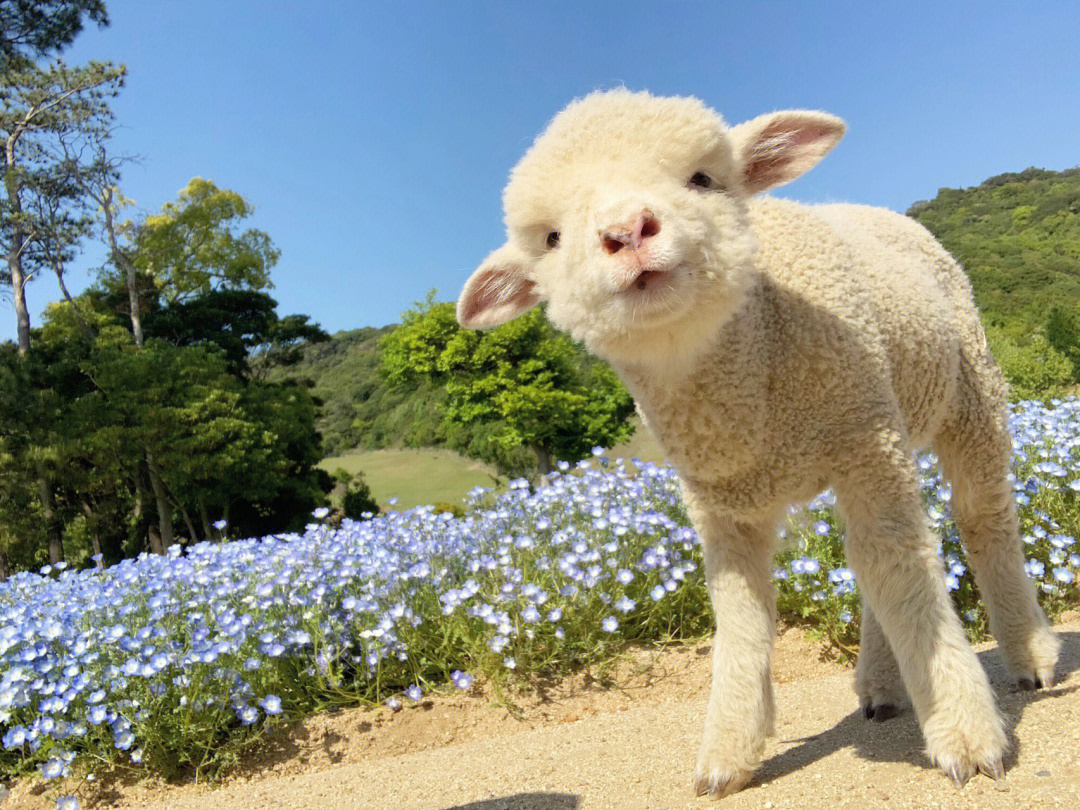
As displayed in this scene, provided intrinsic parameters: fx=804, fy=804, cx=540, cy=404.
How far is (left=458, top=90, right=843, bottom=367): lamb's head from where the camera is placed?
188 centimetres

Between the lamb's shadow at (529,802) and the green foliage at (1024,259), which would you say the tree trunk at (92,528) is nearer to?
the lamb's shadow at (529,802)

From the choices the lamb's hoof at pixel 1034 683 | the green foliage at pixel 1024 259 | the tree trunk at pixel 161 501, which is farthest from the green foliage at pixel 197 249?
the lamb's hoof at pixel 1034 683

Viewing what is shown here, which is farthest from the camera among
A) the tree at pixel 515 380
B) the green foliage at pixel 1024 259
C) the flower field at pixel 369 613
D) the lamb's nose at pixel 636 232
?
the tree at pixel 515 380

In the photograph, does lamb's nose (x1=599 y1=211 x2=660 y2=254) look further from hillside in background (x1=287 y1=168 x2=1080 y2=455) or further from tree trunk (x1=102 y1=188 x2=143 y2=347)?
tree trunk (x1=102 y1=188 x2=143 y2=347)

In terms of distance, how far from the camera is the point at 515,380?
2589 cm

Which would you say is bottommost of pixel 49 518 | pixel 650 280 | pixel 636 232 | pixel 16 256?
pixel 650 280

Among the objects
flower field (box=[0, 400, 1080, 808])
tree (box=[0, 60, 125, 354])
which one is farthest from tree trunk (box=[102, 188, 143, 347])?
flower field (box=[0, 400, 1080, 808])

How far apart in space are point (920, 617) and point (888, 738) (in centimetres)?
63

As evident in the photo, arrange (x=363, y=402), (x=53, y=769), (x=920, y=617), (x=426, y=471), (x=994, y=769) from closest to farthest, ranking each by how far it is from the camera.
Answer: (x=994, y=769), (x=920, y=617), (x=53, y=769), (x=426, y=471), (x=363, y=402)

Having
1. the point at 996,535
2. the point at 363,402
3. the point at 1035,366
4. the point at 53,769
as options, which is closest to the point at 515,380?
the point at 1035,366

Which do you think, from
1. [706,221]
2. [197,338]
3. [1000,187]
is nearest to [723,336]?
[706,221]

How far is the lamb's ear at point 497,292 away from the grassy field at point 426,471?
24461mm

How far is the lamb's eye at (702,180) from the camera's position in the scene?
2158mm

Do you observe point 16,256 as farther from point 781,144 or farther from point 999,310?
point 999,310
